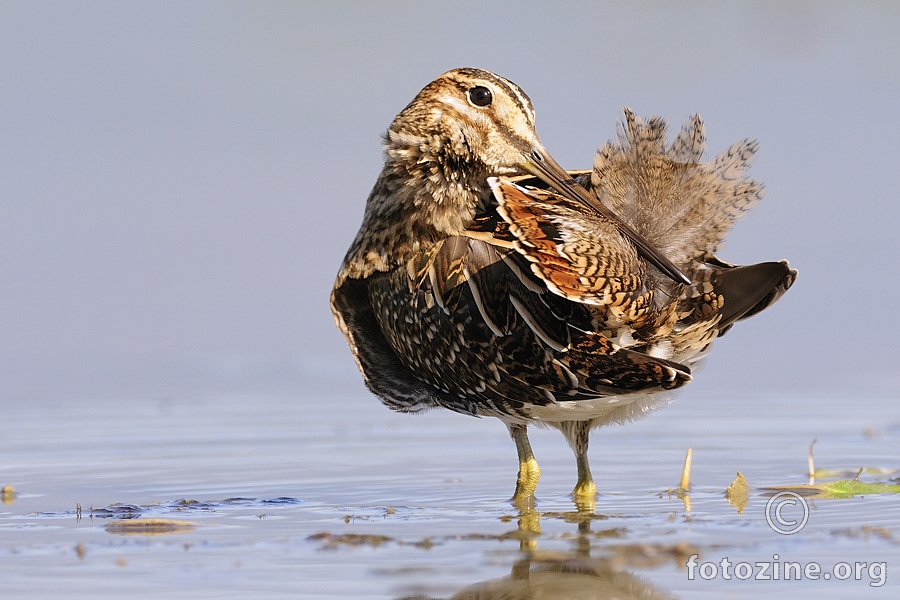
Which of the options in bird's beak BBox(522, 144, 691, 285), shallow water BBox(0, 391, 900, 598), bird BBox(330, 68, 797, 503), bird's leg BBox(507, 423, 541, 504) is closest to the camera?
shallow water BBox(0, 391, 900, 598)

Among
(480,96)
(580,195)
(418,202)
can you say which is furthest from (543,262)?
(480,96)

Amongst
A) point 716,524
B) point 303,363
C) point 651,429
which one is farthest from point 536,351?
point 303,363

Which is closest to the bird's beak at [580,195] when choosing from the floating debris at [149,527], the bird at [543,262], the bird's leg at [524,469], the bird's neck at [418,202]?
the bird at [543,262]

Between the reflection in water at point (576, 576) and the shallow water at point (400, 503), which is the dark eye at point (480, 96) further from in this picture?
the reflection in water at point (576, 576)

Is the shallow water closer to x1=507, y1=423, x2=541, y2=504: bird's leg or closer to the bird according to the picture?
x1=507, y1=423, x2=541, y2=504: bird's leg

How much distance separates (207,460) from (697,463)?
8.28ft

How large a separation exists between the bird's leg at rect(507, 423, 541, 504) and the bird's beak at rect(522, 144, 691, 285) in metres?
1.19

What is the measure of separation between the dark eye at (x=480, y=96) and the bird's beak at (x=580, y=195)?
0.28 meters

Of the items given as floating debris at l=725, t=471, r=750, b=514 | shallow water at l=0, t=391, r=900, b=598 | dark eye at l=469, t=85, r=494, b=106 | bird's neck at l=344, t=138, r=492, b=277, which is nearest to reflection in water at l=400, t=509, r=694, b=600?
shallow water at l=0, t=391, r=900, b=598

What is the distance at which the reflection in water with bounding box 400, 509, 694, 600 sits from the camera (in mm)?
4238

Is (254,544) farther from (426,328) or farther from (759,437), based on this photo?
(759,437)

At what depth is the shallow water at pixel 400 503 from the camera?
443 cm

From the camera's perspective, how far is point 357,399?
9.88 meters

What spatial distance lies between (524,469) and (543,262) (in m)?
1.54
